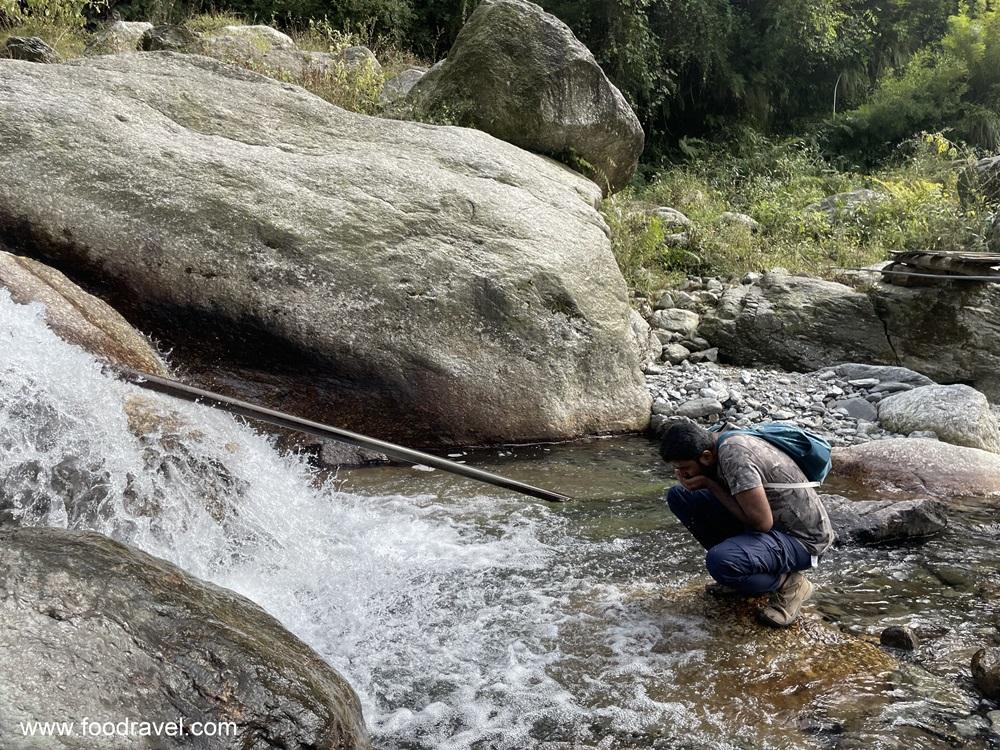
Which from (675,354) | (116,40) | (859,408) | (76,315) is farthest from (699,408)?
(116,40)

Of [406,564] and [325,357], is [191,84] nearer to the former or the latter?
[325,357]

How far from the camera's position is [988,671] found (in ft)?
10.7

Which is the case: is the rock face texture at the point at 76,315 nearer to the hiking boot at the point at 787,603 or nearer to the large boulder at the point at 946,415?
the hiking boot at the point at 787,603

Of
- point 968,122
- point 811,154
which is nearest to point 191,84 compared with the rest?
point 811,154

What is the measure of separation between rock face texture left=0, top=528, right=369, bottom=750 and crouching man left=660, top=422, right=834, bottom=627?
1727 mm

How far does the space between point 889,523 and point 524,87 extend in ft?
23.1

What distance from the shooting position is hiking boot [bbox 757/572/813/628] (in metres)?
3.70

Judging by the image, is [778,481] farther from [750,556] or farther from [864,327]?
[864,327]

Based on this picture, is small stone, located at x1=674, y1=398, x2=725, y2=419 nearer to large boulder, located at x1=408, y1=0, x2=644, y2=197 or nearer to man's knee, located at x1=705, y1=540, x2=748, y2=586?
man's knee, located at x1=705, y1=540, x2=748, y2=586

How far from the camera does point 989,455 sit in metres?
6.25

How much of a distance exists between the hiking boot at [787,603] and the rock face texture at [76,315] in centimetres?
390

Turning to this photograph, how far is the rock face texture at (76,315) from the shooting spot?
4.94 m

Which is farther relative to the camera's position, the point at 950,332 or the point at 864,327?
the point at 864,327

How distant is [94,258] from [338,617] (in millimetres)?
3380
